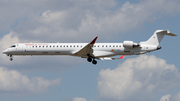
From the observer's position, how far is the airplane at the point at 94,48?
159 ft

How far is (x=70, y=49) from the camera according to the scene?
164 ft

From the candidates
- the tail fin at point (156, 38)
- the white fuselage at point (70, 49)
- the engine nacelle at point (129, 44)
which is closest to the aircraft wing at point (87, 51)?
the white fuselage at point (70, 49)

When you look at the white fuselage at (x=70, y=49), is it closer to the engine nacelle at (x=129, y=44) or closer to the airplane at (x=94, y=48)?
the airplane at (x=94, y=48)

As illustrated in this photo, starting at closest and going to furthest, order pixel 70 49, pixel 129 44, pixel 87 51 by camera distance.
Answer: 1. pixel 87 51
2. pixel 129 44
3. pixel 70 49

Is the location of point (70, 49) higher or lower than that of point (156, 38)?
lower

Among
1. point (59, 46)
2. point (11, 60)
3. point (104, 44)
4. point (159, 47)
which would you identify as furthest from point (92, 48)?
point (11, 60)

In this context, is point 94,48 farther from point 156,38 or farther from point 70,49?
point 156,38

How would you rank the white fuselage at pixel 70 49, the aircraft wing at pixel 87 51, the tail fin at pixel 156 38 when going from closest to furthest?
the aircraft wing at pixel 87 51 < the white fuselage at pixel 70 49 < the tail fin at pixel 156 38

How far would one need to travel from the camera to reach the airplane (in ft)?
159

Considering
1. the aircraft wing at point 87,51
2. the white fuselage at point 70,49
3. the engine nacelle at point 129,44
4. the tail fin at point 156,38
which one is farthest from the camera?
the tail fin at point 156,38

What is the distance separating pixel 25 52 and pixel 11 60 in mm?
3339

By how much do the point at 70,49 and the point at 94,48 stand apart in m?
3.83

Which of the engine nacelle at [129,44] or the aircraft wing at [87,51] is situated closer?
the aircraft wing at [87,51]

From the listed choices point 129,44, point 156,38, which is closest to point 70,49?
point 129,44
